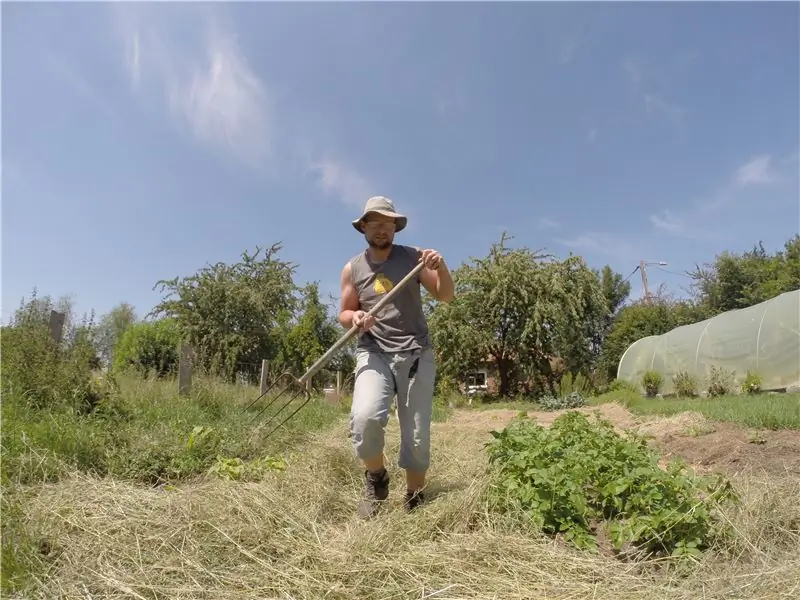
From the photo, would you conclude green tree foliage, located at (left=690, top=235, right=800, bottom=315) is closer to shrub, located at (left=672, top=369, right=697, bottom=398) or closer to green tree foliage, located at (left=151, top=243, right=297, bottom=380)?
shrub, located at (left=672, top=369, right=697, bottom=398)

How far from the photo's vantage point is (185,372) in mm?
6195

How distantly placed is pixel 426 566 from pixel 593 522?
3.04ft

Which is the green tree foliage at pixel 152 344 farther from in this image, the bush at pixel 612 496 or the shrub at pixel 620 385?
the bush at pixel 612 496

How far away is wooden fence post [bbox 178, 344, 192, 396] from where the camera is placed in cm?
604

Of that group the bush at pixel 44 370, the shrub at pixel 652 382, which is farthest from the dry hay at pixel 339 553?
the shrub at pixel 652 382

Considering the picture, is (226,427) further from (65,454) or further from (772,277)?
(772,277)

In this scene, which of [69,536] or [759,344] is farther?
[759,344]

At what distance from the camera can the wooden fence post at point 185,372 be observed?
6044 mm

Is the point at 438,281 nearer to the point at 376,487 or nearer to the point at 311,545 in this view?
the point at 376,487

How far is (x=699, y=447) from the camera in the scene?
4.46 m

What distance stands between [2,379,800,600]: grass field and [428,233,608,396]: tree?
46.0 feet

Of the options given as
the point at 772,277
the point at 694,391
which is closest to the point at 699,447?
the point at 694,391

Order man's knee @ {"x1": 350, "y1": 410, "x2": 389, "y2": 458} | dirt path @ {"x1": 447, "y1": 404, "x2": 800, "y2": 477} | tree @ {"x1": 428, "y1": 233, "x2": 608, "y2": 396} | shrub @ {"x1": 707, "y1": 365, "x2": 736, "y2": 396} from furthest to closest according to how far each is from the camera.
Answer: tree @ {"x1": 428, "y1": 233, "x2": 608, "y2": 396}
shrub @ {"x1": 707, "y1": 365, "x2": 736, "y2": 396}
dirt path @ {"x1": 447, "y1": 404, "x2": 800, "y2": 477}
man's knee @ {"x1": 350, "y1": 410, "x2": 389, "y2": 458}

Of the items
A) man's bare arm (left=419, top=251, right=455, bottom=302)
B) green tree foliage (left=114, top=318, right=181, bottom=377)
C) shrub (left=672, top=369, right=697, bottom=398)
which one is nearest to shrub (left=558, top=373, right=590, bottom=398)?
shrub (left=672, top=369, right=697, bottom=398)
